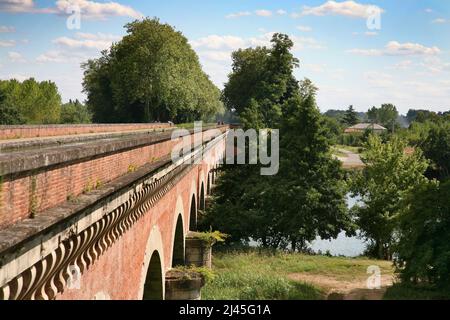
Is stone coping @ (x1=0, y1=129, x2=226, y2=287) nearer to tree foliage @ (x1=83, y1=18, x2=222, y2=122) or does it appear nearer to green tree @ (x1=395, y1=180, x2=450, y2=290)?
green tree @ (x1=395, y1=180, x2=450, y2=290)

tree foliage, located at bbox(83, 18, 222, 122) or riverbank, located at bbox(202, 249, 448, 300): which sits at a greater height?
tree foliage, located at bbox(83, 18, 222, 122)

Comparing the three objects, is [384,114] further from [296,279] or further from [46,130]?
[46,130]

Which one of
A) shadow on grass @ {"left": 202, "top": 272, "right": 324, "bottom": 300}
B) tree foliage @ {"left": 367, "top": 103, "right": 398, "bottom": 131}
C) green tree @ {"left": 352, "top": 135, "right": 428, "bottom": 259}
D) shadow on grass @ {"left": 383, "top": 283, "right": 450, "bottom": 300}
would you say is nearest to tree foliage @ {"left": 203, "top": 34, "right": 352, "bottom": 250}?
green tree @ {"left": 352, "top": 135, "right": 428, "bottom": 259}

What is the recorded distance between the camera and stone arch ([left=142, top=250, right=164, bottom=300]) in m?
12.4

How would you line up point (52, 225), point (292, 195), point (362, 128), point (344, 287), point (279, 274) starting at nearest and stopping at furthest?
point (52, 225) → point (344, 287) → point (279, 274) → point (292, 195) → point (362, 128)

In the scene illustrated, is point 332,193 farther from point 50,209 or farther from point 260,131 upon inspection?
point 50,209

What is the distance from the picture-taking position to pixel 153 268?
1243 cm

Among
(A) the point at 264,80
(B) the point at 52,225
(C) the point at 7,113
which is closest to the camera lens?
(B) the point at 52,225

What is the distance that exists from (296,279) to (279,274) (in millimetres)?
849

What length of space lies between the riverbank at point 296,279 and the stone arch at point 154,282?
4.93m

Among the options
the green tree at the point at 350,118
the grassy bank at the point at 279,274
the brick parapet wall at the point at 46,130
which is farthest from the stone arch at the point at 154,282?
the green tree at the point at 350,118

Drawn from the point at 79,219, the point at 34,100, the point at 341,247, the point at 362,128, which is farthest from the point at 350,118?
the point at 79,219
